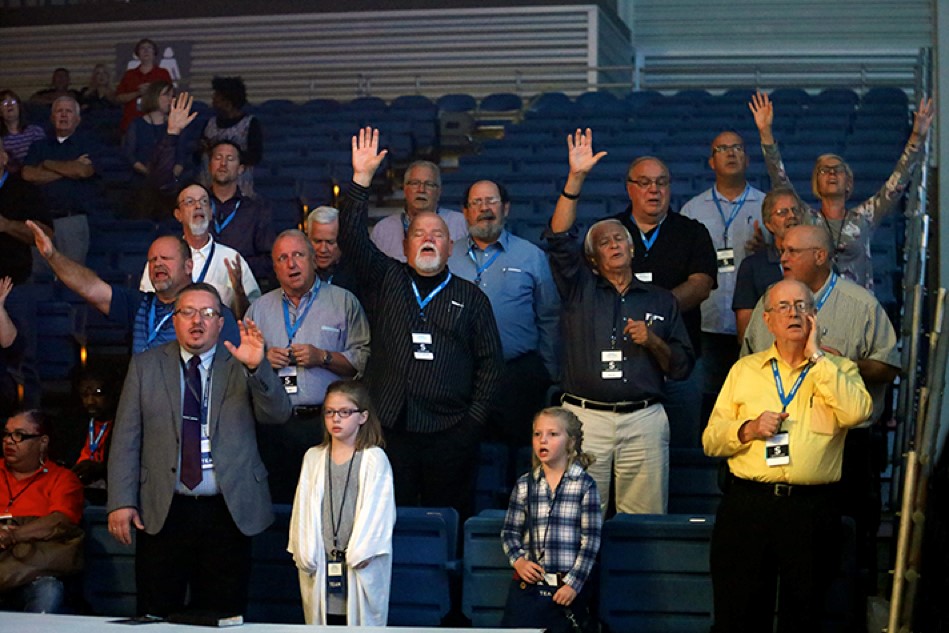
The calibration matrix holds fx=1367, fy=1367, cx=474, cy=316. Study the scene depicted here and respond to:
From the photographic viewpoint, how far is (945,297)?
444 cm

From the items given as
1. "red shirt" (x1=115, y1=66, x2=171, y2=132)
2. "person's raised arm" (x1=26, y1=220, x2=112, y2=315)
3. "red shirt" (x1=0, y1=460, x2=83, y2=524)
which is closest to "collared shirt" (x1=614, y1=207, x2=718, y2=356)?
"person's raised arm" (x1=26, y1=220, x2=112, y2=315)

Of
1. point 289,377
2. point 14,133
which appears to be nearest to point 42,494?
point 289,377

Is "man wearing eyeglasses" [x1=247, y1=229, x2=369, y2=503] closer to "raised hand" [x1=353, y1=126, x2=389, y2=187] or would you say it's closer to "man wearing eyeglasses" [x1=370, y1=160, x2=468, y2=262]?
"raised hand" [x1=353, y1=126, x2=389, y2=187]

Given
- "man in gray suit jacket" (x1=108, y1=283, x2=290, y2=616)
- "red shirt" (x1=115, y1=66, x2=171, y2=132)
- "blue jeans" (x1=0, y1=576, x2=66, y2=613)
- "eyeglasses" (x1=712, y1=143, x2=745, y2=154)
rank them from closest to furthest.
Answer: "man in gray suit jacket" (x1=108, y1=283, x2=290, y2=616) → "blue jeans" (x1=0, y1=576, x2=66, y2=613) → "eyeglasses" (x1=712, y1=143, x2=745, y2=154) → "red shirt" (x1=115, y1=66, x2=171, y2=132)

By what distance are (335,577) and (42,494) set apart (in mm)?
1333

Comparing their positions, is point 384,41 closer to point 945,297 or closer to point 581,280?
point 581,280

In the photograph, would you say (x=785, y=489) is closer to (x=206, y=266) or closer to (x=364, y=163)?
(x=364, y=163)

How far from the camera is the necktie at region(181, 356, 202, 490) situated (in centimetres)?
468

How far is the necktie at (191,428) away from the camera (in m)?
4.68

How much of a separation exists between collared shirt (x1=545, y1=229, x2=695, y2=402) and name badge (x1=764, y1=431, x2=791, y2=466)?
2.45 feet

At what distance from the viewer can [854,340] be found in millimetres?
4883

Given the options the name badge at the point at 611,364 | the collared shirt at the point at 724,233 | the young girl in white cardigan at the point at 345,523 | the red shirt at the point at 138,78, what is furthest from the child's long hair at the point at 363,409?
the red shirt at the point at 138,78

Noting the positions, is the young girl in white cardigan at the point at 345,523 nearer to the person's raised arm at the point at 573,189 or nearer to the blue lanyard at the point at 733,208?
the person's raised arm at the point at 573,189

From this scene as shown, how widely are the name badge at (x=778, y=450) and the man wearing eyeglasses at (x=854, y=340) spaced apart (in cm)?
51
